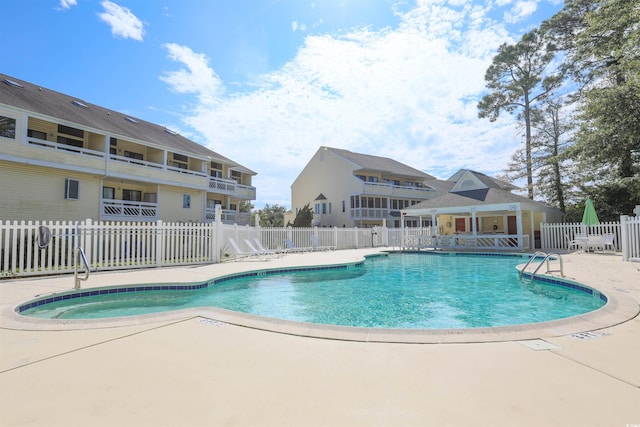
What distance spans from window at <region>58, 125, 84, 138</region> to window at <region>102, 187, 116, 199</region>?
3.33 metres

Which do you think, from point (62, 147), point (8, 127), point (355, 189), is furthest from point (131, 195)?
point (355, 189)

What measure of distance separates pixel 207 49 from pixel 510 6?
12.4 meters

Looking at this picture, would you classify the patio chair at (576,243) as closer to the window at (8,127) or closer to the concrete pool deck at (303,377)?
the concrete pool deck at (303,377)

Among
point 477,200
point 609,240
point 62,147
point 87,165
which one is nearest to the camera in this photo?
point 609,240

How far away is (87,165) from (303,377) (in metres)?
19.6

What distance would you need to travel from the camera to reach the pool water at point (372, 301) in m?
5.93

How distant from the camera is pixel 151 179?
808 inches

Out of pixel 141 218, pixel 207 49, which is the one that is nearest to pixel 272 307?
pixel 207 49

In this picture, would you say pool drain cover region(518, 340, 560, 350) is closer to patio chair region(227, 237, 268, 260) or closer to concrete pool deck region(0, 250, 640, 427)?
concrete pool deck region(0, 250, 640, 427)

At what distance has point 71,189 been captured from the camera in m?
17.2

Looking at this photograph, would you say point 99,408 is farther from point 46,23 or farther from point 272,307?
point 46,23

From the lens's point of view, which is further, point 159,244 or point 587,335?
point 159,244

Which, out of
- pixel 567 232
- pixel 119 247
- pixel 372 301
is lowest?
pixel 372 301

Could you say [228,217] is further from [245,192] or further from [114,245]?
[114,245]
